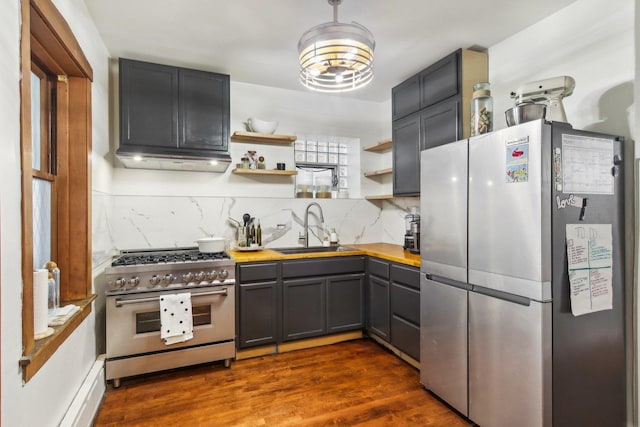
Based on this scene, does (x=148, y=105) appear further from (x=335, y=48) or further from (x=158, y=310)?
(x=335, y=48)

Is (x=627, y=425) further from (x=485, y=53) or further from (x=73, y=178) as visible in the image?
(x=73, y=178)

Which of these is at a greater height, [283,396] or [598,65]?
[598,65]

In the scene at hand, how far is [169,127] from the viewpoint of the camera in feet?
9.63

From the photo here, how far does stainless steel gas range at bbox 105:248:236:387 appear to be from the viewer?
2500 millimetres

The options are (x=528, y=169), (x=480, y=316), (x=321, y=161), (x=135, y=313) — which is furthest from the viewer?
(x=321, y=161)

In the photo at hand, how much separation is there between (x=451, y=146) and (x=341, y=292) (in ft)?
5.66

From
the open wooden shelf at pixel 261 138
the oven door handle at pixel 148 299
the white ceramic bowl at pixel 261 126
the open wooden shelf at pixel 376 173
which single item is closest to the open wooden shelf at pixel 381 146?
the open wooden shelf at pixel 376 173

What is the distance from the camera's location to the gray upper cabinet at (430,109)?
2.72m

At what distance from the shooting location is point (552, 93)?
6.46 feet

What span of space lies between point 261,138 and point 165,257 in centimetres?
148

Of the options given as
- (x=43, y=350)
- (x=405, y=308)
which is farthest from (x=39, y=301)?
(x=405, y=308)

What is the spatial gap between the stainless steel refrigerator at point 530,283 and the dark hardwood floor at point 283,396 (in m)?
0.40

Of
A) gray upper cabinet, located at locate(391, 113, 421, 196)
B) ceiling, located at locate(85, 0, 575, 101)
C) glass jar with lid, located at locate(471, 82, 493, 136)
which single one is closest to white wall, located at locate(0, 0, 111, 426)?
ceiling, located at locate(85, 0, 575, 101)

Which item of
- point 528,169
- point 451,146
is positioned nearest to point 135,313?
point 451,146
